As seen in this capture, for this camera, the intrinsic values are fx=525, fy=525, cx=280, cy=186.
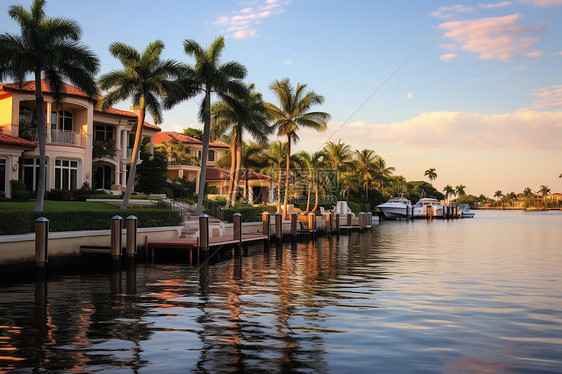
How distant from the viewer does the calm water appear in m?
9.26

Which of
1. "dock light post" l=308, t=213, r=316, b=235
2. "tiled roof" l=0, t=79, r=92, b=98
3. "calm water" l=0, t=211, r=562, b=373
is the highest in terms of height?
"tiled roof" l=0, t=79, r=92, b=98

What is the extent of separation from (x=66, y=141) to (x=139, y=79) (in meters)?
10.2

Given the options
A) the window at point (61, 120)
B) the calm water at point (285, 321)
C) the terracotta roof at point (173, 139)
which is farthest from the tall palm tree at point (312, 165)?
the calm water at point (285, 321)

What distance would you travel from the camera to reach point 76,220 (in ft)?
73.0

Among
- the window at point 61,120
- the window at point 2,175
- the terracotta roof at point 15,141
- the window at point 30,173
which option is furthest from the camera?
the window at point 61,120

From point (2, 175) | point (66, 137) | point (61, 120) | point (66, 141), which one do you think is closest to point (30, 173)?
point (2, 175)

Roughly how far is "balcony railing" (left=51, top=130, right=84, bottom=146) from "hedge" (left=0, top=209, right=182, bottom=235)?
46.4 feet

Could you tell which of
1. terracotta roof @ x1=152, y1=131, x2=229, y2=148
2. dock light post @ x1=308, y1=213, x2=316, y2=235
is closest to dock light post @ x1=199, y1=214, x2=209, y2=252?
dock light post @ x1=308, y1=213, x2=316, y2=235

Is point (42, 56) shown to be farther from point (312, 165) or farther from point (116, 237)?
point (312, 165)

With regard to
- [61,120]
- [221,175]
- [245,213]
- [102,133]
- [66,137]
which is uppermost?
[61,120]

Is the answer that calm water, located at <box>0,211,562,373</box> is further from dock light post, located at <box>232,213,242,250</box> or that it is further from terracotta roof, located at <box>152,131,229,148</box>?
terracotta roof, located at <box>152,131,229,148</box>

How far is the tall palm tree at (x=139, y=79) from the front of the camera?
3083 cm

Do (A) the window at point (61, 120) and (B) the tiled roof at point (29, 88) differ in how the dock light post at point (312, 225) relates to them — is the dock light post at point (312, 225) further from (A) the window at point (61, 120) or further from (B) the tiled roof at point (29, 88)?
(A) the window at point (61, 120)

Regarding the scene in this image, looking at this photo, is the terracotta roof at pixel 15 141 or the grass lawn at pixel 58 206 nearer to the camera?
the grass lawn at pixel 58 206
